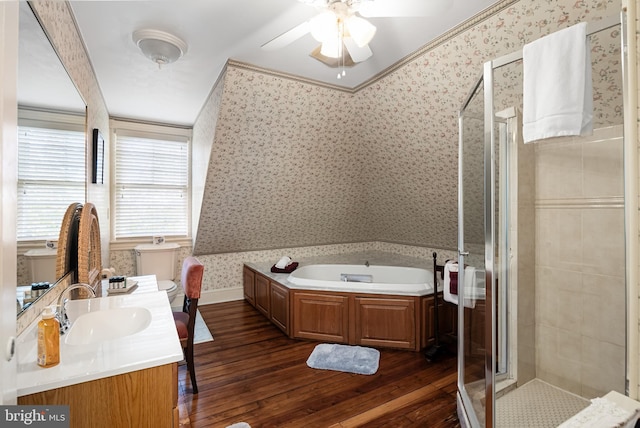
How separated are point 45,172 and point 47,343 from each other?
2.63 feet

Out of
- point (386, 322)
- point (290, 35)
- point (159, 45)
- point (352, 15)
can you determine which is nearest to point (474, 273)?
point (386, 322)

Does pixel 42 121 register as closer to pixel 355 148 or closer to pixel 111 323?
pixel 111 323

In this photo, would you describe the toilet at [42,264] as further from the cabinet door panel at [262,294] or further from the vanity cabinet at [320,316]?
the cabinet door panel at [262,294]

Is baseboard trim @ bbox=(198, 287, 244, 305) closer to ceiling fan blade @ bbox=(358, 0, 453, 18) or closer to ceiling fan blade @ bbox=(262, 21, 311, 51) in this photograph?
ceiling fan blade @ bbox=(262, 21, 311, 51)

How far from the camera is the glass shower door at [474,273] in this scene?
1673mm

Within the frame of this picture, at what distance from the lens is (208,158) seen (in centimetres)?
324

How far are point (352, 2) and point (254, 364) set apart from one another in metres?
2.73

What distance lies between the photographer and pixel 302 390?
2.27m

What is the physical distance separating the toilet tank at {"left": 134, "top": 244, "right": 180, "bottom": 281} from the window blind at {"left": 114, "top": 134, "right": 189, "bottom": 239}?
338mm

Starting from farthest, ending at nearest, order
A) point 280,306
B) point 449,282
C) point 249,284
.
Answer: point 249,284, point 280,306, point 449,282

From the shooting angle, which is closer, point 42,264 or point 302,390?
point 42,264

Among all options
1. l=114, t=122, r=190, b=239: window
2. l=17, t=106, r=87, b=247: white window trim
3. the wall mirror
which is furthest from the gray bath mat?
l=114, t=122, r=190, b=239: window

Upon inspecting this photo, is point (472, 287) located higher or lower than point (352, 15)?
lower

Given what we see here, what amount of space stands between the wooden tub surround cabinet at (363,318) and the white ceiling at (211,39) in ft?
6.98
